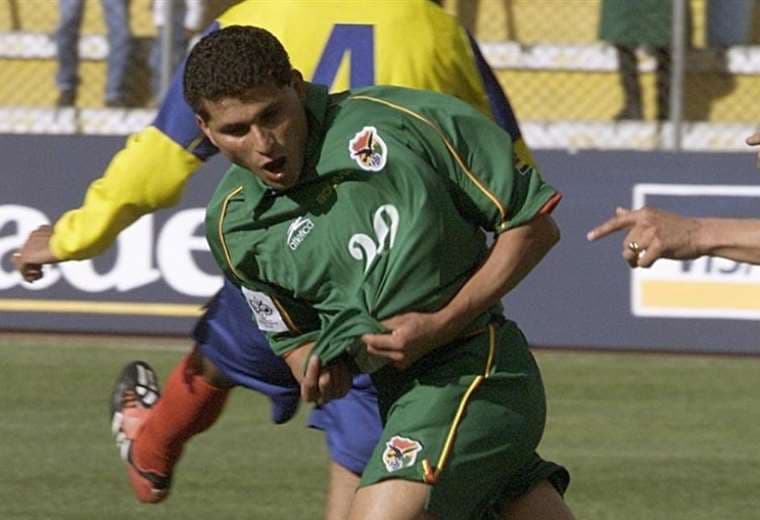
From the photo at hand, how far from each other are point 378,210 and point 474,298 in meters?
0.31

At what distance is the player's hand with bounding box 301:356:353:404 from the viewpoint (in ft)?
15.9

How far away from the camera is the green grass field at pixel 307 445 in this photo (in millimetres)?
7328

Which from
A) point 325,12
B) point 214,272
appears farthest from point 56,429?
point 325,12

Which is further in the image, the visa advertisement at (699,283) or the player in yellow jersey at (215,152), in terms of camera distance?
the visa advertisement at (699,283)

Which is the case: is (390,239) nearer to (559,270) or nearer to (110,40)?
(559,270)

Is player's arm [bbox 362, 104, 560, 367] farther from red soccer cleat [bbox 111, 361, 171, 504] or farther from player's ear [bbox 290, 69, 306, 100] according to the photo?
red soccer cleat [bbox 111, 361, 171, 504]

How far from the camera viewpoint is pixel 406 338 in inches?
189

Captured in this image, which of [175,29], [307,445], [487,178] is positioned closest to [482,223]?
[487,178]

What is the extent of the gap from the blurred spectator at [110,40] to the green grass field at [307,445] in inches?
96.2

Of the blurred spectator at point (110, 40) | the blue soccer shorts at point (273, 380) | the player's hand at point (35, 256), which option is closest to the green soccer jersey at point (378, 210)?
the blue soccer shorts at point (273, 380)

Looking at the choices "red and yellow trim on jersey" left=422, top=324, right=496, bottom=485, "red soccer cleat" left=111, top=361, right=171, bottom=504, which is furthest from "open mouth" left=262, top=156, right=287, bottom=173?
"red soccer cleat" left=111, top=361, right=171, bottom=504

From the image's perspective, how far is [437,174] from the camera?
4.85m

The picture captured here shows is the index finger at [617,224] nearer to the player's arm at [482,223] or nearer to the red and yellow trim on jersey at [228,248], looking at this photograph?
the player's arm at [482,223]

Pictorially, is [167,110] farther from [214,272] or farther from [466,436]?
[214,272]
